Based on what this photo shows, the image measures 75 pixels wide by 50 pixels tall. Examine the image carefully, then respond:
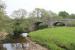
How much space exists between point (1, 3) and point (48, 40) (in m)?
6.86

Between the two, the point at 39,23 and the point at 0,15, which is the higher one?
the point at 0,15

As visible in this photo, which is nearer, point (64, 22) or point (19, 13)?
point (19, 13)

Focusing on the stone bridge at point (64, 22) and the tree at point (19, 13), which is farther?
the stone bridge at point (64, 22)

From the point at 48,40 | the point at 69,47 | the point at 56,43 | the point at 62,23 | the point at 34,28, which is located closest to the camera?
the point at 69,47

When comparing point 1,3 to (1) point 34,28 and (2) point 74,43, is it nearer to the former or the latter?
(2) point 74,43

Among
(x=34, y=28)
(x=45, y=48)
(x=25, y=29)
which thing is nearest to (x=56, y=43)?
(x=45, y=48)

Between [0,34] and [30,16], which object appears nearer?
[0,34]

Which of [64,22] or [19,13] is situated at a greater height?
[19,13]

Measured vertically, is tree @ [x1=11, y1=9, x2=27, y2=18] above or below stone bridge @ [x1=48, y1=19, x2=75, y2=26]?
above

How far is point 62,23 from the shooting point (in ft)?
227

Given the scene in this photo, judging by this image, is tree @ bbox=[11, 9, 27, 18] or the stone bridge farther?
the stone bridge

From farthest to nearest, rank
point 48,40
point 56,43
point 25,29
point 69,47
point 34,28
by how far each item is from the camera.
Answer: point 34,28 → point 25,29 → point 48,40 → point 56,43 → point 69,47

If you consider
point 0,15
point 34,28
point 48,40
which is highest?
point 0,15

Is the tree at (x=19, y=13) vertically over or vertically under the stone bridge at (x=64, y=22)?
over
